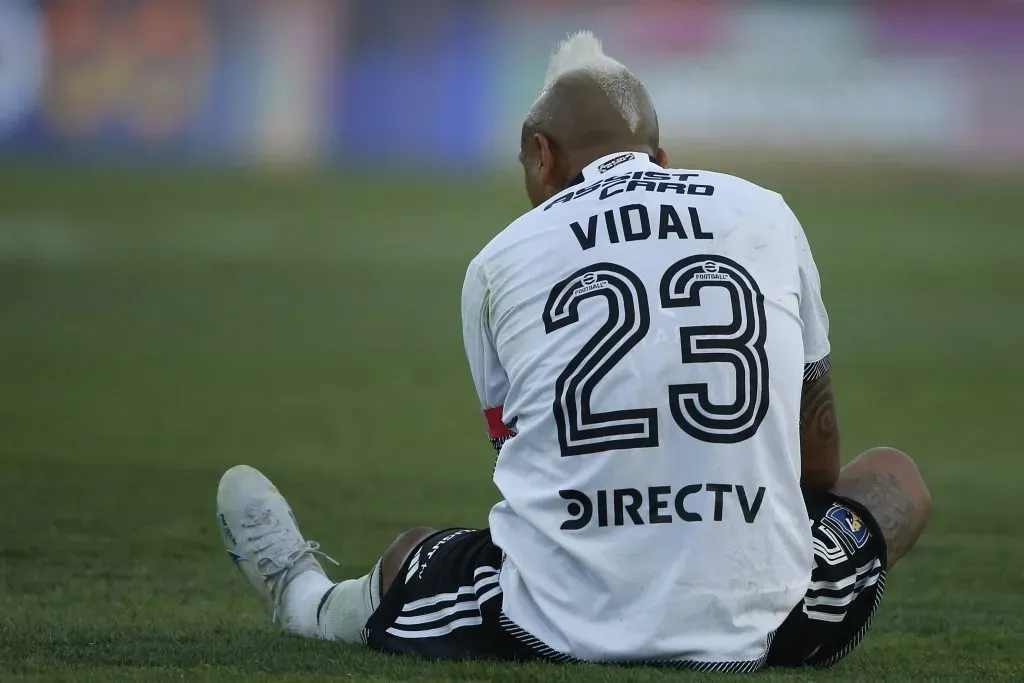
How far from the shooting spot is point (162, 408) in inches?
289

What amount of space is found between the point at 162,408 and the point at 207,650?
15.0ft

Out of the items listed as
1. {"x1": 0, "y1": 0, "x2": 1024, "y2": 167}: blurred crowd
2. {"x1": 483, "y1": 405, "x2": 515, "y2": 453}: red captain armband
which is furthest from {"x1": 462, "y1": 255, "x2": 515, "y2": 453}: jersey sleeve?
{"x1": 0, "y1": 0, "x2": 1024, "y2": 167}: blurred crowd

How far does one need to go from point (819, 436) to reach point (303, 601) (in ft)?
3.44

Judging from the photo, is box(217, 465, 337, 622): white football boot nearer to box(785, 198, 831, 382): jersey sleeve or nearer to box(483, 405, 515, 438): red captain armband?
box(483, 405, 515, 438): red captain armband

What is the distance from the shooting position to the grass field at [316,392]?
126 inches

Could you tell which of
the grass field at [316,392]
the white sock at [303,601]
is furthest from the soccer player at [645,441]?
the white sock at [303,601]

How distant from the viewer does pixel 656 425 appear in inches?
98.7

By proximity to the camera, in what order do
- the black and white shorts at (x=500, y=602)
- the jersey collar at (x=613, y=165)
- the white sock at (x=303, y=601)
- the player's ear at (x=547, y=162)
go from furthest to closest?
the white sock at (x=303, y=601) < the player's ear at (x=547, y=162) < the jersey collar at (x=613, y=165) < the black and white shorts at (x=500, y=602)

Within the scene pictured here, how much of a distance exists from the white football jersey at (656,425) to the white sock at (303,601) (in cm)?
59

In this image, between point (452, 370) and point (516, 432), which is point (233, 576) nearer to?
point (516, 432)

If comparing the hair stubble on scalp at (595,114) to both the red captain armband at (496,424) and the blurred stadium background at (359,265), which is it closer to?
the blurred stadium background at (359,265)

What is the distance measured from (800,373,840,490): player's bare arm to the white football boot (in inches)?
40.2

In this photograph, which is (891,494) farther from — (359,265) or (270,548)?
(359,265)

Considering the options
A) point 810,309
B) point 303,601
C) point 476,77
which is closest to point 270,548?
point 303,601
